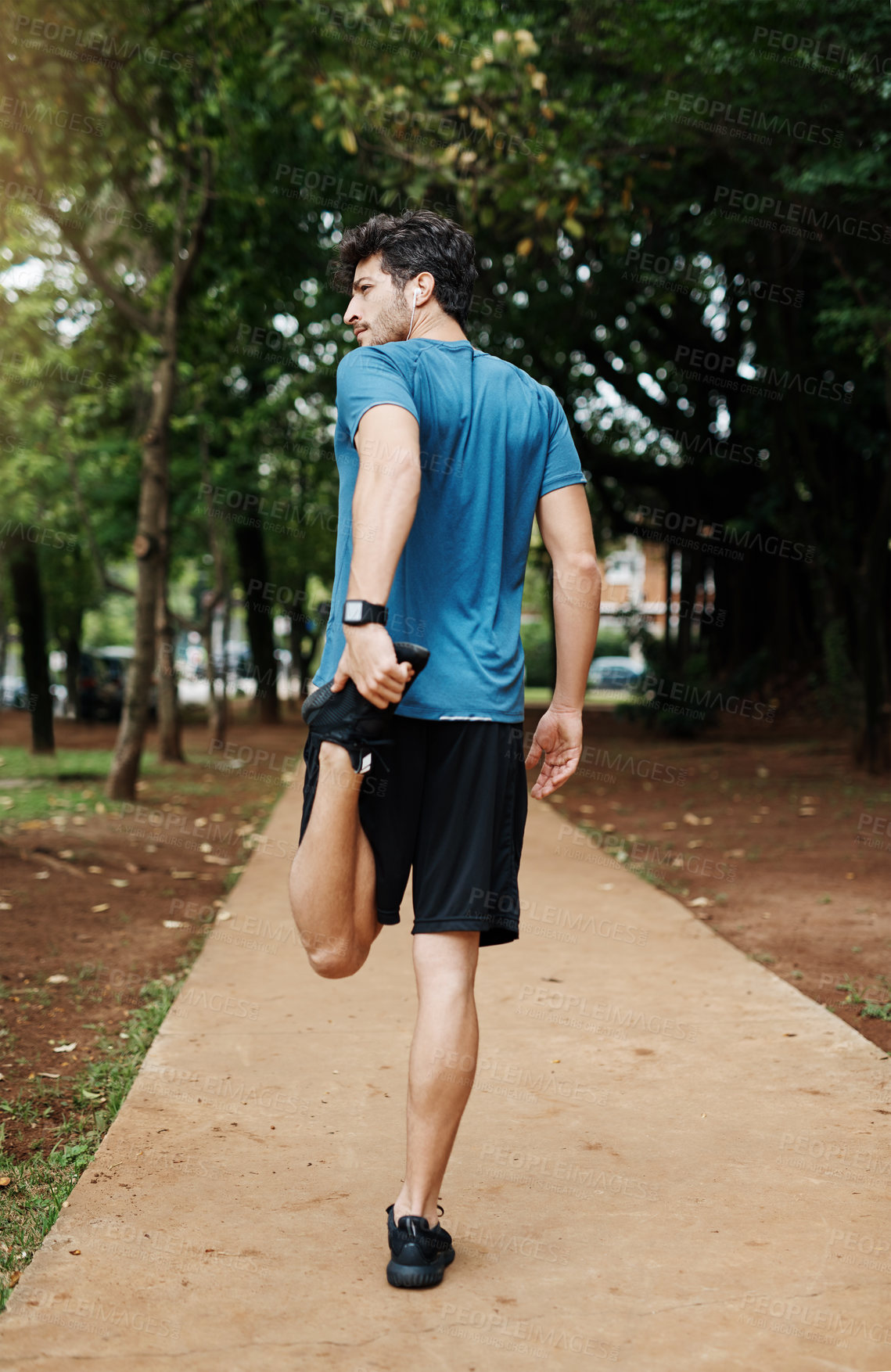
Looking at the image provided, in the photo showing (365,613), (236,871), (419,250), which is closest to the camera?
(365,613)

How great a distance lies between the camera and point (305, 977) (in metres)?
5.26

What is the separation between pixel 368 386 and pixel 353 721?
2.29 ft

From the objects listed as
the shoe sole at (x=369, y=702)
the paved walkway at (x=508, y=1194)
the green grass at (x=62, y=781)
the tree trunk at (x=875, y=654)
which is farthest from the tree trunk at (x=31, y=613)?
the shoe sole at (x=369, y=702)

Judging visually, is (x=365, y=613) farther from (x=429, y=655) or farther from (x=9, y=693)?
(x=9, y=693)

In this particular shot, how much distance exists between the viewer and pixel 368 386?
2557 millimetres

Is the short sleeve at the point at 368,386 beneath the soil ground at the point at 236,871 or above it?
above

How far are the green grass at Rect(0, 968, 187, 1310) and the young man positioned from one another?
0.91m

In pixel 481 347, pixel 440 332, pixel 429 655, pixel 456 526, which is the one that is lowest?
pixel 429 655

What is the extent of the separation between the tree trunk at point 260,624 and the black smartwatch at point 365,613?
20.5 meters

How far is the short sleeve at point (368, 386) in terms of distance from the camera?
2545mm

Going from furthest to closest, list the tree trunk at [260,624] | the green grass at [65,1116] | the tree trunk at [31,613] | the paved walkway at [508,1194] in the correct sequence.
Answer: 1. the tree trunk at [260,624]
2. the tree trunk at [31,613]
3. the green grass at [65,1116]
4. the paved walkway at [508,1194]

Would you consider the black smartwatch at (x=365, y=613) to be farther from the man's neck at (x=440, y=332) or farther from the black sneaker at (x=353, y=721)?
the man's neck at (x=440, y=332)

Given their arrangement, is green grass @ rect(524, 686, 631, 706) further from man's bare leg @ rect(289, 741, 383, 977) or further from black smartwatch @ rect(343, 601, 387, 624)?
black smartwatch @ rect(343, 601, 387, 624)

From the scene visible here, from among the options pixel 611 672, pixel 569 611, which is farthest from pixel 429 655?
pixel 611 672
